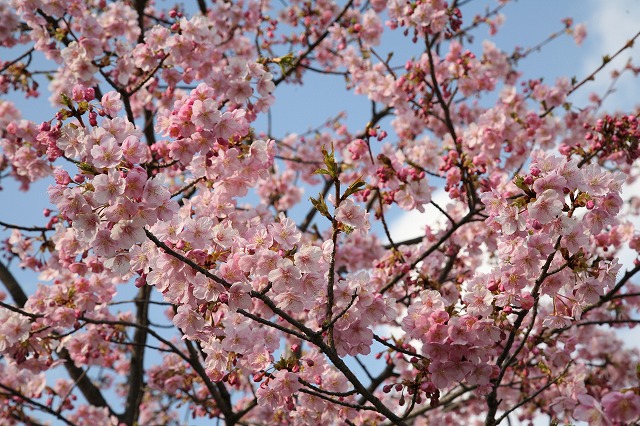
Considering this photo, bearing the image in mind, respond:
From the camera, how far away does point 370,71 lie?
6324 mm

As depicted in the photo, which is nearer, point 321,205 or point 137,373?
point 321,205

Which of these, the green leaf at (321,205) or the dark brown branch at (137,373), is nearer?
the green leaf at (321,205)

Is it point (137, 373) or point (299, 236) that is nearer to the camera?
point (299, 236)

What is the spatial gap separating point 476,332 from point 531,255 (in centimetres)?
45

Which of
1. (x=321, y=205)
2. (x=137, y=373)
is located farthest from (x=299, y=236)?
(x=137, y=373)

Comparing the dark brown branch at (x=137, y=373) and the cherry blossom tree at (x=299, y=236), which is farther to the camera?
the dark brown branch at (x=137, y=373)

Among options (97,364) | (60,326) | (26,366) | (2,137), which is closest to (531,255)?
(60,326)

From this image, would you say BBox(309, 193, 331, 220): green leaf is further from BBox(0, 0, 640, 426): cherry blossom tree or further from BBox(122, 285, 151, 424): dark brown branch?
BBox(122, 285, 151, 424): dark brown branch

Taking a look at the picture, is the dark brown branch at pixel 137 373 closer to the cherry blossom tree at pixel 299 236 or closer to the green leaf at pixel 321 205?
the cherry blossom tree at pixel 299 236

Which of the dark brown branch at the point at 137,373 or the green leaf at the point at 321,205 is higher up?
the dark brown branch at the point at 137,373

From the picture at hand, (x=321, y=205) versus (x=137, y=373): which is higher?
(x=137, y=373)

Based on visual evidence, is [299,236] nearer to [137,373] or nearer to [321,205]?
[321,205]

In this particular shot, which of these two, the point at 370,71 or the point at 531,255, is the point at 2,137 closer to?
the point at 370,71

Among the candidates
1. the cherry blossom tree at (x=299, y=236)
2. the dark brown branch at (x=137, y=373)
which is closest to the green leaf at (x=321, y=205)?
the cherry blossom tree at (x=299, y=236)
